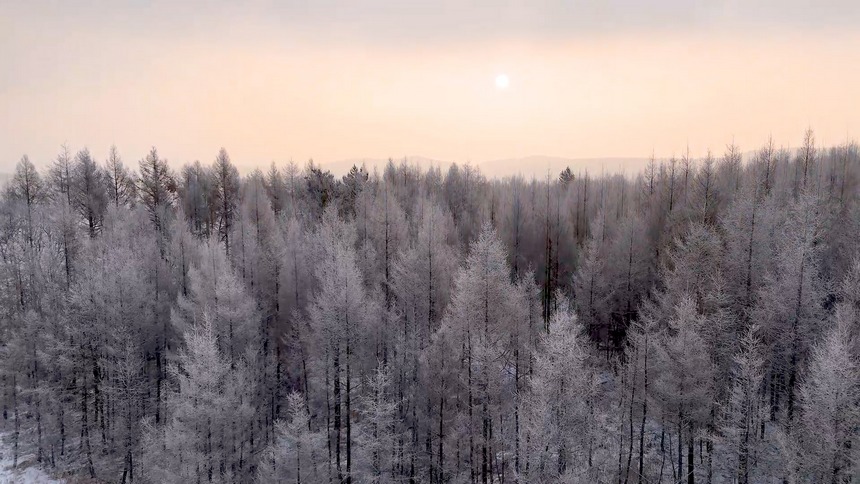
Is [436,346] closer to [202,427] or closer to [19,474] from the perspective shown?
[202,427]

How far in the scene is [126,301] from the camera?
3738 centimetres

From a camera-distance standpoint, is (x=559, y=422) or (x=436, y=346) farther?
(x=436, y=346)

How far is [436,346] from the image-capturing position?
29.1 m

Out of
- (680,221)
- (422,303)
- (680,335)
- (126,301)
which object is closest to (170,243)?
(126,301)

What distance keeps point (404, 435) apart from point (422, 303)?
30.2 ft

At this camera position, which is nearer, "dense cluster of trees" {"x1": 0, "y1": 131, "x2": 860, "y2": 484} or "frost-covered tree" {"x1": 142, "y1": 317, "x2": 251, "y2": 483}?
"dense cluster of trees" {"x1": 0, "y1": 131, "x2": 860, "y2": 484}

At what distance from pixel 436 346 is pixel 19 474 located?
3175 centimetres

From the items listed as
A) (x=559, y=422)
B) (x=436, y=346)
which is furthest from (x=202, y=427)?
(x=559, y=422)

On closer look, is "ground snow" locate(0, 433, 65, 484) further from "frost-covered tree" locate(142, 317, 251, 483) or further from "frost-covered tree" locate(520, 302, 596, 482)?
"frost-covered tree" locate(520, 302, 596, 482)

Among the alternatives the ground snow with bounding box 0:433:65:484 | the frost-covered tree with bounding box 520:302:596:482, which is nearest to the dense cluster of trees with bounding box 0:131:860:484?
the frost-covered tree with bounding box 520:302:596:482

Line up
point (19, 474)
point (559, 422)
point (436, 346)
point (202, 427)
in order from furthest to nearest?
point (19, 474) → point (436, 346) → point (202, 427) → point (559, 422)

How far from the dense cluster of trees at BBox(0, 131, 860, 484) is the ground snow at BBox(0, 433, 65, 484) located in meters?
1.12

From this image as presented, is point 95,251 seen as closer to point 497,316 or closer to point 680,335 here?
point 497,316

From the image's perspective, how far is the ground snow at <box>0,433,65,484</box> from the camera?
109 feet
